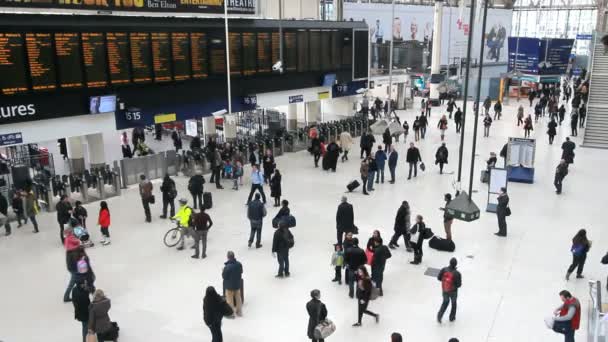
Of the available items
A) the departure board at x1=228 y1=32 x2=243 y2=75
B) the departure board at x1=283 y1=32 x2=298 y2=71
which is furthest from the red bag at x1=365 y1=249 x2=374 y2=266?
the departure board at x1=283 y1=32 x2=298 y2=71

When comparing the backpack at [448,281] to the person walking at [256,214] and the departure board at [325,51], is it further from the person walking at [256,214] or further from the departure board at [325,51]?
the departure board at [325,51]

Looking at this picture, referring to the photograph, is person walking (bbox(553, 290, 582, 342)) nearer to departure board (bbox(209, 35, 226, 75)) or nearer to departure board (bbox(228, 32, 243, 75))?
departure board (bbox(209, 35, 226, 75))

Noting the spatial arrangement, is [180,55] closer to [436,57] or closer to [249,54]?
[249,54]

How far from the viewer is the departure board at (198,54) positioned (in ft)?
60.0

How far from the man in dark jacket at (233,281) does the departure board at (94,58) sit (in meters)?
9.20

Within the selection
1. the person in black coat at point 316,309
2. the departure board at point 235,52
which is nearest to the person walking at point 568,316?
the person in black coat at point 316,309

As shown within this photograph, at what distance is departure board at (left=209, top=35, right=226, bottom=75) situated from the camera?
18.8 metres

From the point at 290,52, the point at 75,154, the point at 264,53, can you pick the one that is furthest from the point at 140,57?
the point at 290,52

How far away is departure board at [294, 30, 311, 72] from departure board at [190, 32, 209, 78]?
4613mm

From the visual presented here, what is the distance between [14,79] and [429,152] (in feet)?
49.6

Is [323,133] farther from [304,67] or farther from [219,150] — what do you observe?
[219,150]

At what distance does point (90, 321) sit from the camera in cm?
786

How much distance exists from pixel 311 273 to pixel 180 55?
984cm

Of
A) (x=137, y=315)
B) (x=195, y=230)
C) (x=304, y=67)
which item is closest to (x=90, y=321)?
(x=137, y=315)
